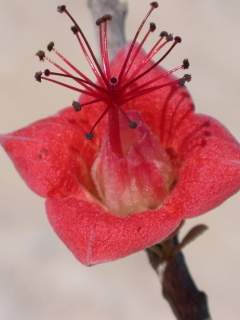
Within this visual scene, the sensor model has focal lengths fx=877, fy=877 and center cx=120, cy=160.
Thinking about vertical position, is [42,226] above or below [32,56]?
below

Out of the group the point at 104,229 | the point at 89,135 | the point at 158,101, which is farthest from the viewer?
the point at 158,101

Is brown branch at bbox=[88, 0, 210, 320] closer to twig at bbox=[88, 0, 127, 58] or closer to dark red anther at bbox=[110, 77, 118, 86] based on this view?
dark red anther at bbox=[110, 77, 118, 86]

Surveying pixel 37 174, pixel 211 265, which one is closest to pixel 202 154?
pixel 37 174

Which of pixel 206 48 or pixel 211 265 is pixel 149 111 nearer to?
pixel 211 265

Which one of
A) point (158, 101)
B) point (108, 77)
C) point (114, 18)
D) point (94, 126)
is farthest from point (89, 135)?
point (114, 18)

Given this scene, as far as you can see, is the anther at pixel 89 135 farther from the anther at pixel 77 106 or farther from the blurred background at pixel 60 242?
the blurred background at pixel 60 242

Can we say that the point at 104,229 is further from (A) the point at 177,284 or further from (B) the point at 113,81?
(B) the point at 113,81
